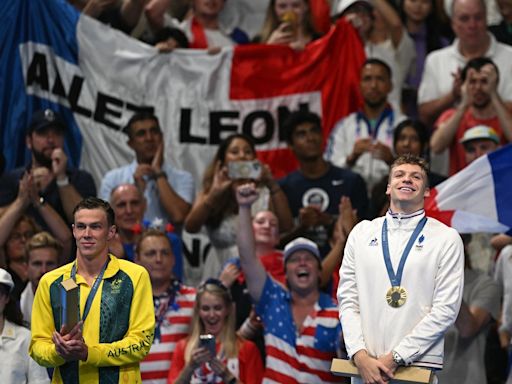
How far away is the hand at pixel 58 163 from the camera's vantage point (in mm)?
11812

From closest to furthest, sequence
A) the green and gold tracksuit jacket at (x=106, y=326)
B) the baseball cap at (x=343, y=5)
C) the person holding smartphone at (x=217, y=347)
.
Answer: the green and gold tracksuit jacket at (x=106, y=326)
the person holding smartphone at (x=217, y=347)
the baseball cap at (x=343, y=5)

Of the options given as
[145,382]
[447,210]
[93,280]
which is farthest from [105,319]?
[447,210]

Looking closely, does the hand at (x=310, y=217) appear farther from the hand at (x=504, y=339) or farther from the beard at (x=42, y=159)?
the beard at (x=42, y=159)

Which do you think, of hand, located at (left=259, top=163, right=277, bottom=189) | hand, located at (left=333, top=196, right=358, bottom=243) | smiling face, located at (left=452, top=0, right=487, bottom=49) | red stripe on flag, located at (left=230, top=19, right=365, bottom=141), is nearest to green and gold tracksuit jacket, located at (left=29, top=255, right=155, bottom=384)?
hand, located at (left=333, top=196, right=358, bottom=243)

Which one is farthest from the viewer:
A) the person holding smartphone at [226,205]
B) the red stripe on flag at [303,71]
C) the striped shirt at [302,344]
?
the red stripe on flag at [303,71]

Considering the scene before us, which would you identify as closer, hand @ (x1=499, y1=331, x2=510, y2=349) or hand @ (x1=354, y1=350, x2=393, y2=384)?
hand @ (x1=354, y1=350, x2=393, y2=384)

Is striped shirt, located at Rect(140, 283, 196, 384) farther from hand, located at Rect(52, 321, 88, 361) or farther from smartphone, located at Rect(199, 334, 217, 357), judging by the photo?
hand, located at Rect(52, 321, 88, 361)

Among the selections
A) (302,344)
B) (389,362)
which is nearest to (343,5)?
(302,344)

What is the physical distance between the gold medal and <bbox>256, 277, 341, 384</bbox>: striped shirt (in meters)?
2.34

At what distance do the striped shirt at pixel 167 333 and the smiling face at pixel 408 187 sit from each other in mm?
2909

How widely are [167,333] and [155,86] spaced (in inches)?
136

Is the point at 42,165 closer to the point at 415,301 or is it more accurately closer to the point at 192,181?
the point at 192,181

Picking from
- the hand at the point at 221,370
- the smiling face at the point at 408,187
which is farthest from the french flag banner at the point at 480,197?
the smiling face at the point at 408,187

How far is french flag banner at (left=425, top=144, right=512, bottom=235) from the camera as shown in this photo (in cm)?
1078
